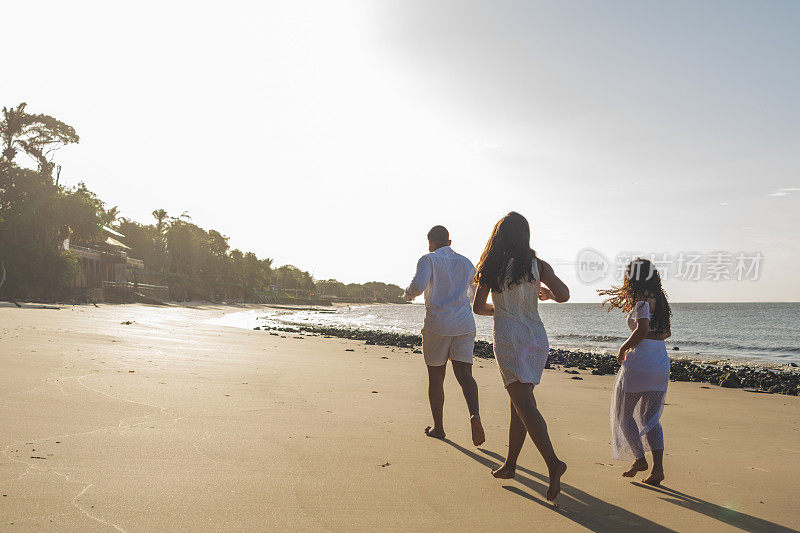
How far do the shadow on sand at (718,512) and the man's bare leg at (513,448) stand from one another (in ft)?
2.85

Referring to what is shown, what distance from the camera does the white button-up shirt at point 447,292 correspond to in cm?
497

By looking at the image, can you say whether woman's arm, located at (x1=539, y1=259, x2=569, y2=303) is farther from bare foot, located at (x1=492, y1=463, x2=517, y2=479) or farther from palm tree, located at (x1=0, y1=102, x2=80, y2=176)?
palm tree, located at (x1=0, y1=102, x2=80, y2=176)

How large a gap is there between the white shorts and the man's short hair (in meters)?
0.88

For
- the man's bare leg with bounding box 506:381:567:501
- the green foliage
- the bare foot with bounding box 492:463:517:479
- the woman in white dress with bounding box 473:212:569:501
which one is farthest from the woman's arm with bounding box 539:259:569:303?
the green foliage

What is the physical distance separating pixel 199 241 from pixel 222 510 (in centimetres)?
9337

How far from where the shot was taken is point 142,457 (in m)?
3.56

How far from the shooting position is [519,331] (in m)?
3.63

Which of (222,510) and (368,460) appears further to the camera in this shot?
(368,460)

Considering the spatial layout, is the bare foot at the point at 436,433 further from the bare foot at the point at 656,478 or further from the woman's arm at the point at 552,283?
the woman's arm at the point at 552,283

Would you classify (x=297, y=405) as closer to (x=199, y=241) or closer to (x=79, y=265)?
(x=79, y=265)

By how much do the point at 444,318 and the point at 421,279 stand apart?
1.39 feet

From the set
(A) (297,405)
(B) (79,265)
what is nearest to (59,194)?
(B) (79,265)

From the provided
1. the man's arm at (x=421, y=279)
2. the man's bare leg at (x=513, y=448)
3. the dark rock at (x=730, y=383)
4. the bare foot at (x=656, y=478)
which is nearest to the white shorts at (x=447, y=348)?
the man's arm at (x=421, y=279)

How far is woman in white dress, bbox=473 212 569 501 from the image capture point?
3582 mm
